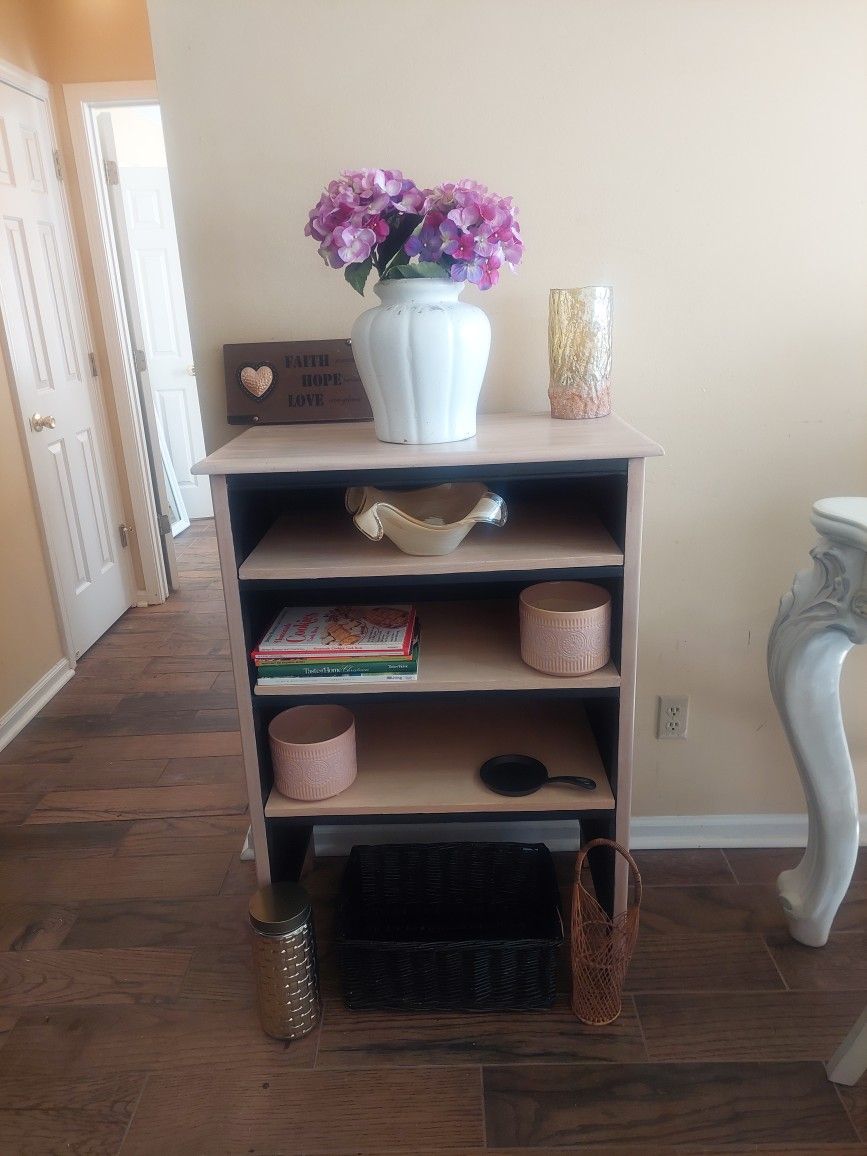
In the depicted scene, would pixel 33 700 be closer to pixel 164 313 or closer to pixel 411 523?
pixel 411 523

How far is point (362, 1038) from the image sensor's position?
1.47m

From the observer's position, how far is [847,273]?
157 cm

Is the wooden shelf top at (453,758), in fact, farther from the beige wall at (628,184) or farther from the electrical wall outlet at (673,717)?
the beige wall at (628,184)

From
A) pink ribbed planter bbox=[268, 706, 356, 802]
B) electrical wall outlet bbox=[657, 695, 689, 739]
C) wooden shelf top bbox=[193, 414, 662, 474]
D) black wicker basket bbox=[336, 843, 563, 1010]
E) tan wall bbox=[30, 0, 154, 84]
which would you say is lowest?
black wicker basket bbox=[336, 843, 563, 1010]

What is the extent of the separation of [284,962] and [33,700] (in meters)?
1.75

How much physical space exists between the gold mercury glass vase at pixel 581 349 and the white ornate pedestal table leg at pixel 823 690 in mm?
440

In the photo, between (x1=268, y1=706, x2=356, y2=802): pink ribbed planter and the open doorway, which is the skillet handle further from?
the open doorway

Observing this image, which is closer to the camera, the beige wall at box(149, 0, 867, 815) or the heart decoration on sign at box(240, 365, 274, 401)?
the beige wall at box(149, 0, 867, 815)

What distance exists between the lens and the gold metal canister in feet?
4.62

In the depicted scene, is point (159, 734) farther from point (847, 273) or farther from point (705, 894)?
point (847, 273)

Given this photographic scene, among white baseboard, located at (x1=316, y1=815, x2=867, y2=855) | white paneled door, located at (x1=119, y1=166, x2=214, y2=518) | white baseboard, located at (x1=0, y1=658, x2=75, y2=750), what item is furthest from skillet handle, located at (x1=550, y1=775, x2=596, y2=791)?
white paneled door, located at (x1=119, y1=166, x2=214, y2=518)

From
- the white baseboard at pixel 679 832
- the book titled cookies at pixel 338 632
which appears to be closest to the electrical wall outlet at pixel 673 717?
the white baseboard at pixel 679 832

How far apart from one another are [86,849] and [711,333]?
1887 mm

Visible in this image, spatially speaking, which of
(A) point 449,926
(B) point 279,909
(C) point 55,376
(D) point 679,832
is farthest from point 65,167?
(D) point 679,832
